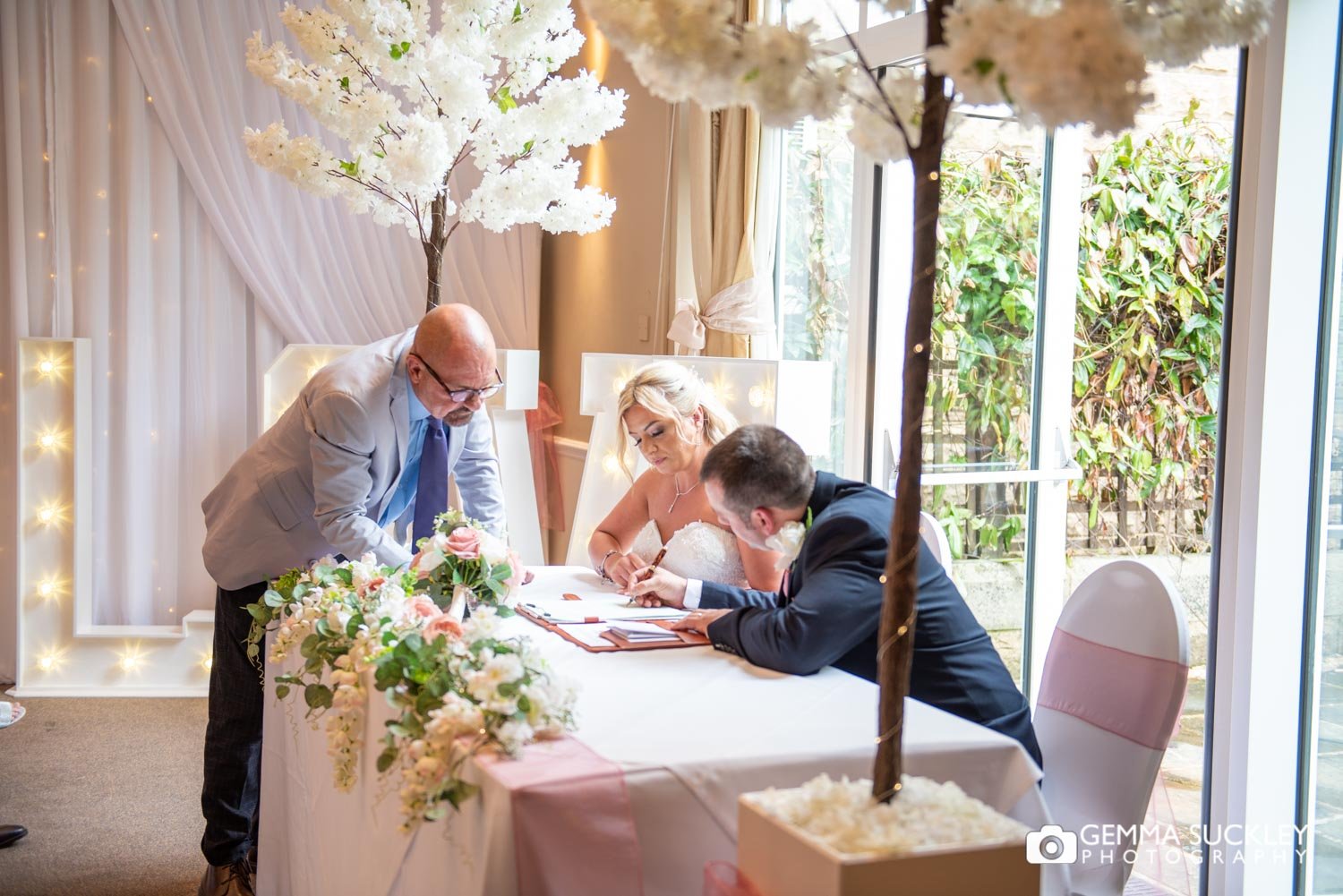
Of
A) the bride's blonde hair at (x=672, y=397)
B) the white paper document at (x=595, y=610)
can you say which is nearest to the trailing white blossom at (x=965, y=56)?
the white paper document at (x=595, y=610)

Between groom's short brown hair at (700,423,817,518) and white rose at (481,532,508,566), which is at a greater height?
groom's short brown hair at (700,423,817,518)

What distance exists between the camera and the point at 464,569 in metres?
2.37

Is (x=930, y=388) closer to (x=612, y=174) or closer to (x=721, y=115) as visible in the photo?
(x=721, y=115)

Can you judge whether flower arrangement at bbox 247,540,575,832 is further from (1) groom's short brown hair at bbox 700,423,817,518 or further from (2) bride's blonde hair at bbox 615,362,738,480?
(2) bride's blonde hair at bbox 615,362,738,480

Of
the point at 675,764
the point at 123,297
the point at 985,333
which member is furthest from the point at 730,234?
the point at 675,764

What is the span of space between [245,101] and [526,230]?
1.34m

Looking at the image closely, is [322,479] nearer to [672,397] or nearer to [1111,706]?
[672,397]

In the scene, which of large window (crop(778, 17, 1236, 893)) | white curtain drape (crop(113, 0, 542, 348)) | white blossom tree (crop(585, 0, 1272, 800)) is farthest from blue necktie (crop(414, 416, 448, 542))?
white curtain drape (crop(113, 0, 542, 348))

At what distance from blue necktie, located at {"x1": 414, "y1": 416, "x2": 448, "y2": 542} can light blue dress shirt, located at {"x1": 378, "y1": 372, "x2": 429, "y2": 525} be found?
25mm

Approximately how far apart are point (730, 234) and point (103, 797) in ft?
8.71

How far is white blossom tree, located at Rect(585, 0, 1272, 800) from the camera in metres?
0.99

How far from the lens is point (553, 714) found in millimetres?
1610

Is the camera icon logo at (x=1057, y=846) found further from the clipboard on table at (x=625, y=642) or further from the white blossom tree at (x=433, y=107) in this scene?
the white blossom tree at (x=433, y=107)

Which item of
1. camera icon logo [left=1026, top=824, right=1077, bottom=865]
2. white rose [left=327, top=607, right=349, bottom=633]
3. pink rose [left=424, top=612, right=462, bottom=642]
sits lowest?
camera icon logo [left=1026, top=824, right=1077, bottom=865]
